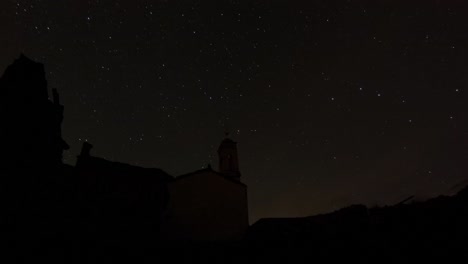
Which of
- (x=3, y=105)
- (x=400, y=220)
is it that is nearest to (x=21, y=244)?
(x=3, y=105)

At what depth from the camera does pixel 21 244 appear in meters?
11.5

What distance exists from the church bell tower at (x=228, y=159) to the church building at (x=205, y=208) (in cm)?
668

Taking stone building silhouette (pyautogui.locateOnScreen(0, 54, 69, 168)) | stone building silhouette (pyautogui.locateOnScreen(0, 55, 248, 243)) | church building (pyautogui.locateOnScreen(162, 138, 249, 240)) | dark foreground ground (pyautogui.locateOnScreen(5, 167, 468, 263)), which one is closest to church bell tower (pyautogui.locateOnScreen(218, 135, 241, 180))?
church building (pyautogui.locateOnScreen(162, 138, 249, 240))

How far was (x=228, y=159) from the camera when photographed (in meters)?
33.9

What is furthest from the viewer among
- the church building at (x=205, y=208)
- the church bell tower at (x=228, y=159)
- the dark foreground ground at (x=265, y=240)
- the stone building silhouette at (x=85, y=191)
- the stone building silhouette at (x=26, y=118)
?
the church bell tower at (x=228, y=159)

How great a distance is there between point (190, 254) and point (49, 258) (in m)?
4.24

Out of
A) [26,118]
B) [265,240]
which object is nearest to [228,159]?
[26,118]

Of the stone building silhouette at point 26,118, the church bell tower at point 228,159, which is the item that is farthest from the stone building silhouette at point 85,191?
the church bell tower at point 228,159

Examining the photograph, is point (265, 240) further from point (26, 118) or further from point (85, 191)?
point (26, 118)

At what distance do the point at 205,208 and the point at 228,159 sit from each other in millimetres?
9604

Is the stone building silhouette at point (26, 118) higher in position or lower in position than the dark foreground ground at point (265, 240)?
higher

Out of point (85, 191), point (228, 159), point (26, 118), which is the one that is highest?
point (228, 159)

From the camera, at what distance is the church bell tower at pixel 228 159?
33281 millimetres

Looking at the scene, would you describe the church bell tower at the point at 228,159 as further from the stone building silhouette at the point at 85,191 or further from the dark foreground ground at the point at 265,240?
the dark foreground ground at the point at 265,240
